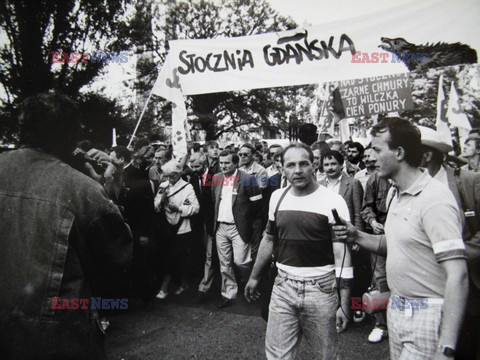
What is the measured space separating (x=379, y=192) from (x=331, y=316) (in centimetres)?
234

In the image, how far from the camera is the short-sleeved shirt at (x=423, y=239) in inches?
71.7

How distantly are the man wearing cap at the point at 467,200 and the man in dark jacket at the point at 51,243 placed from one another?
7.21ft

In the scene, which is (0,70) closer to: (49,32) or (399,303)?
(49,32)

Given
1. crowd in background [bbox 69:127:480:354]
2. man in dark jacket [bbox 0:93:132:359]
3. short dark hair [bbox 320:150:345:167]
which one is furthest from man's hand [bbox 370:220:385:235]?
man in dark jacket [bbox 0:93:132:359]

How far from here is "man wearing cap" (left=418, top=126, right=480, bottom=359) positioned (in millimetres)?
2465

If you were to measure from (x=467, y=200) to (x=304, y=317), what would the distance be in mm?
1438

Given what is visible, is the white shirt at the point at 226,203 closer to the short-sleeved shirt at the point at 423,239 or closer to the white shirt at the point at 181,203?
the white shirt at the point at 181,203

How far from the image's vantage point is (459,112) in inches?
267

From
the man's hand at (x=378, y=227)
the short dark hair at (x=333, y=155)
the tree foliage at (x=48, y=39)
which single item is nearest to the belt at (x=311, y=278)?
the man's hand at (x=378, y=227)

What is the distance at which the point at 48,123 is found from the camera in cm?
191

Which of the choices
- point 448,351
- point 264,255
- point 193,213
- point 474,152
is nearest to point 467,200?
point 448,351

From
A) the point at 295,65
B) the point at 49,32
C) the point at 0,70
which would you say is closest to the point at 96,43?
the point at 49,32

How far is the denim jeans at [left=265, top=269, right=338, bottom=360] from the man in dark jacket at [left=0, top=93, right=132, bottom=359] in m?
1.27

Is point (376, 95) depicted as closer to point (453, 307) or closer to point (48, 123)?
point (453, 307)
